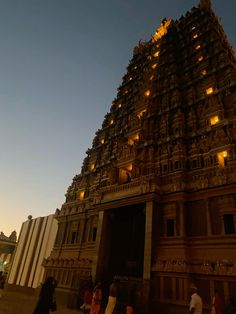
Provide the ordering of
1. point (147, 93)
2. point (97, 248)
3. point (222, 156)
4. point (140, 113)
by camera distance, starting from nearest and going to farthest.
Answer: point (222, 156) < point (97, 248) < point (140, 113) < point (147, 93)

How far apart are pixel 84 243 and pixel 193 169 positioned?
14.4 meters

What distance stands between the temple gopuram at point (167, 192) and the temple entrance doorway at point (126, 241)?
0.09 meters

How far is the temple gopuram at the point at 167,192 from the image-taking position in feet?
57.5

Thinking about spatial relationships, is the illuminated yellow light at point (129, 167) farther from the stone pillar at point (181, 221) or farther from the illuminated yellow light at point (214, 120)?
the illuminated yellow light at point (214, 120)

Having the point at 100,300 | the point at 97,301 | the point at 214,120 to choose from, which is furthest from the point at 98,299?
the point at 214,120

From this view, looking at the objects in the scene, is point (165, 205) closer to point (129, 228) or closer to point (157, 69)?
point (129, 228)

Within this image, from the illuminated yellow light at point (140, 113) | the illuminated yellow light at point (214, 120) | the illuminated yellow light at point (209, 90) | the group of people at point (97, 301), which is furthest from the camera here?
the illuminated yellow light at point (140, 113)

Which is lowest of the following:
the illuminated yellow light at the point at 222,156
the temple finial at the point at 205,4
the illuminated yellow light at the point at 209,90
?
the illuminated yellow light at the point at 222,156

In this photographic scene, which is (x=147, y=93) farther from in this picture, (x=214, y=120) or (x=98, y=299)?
(x=98, y=299)

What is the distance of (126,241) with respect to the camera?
23297 mm

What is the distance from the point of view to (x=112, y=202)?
2391cm

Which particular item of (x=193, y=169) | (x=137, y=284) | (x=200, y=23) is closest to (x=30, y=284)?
(x=137, y=284)

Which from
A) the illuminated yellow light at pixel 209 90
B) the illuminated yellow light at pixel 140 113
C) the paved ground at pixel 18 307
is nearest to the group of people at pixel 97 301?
the paved ground at pixel 18 307

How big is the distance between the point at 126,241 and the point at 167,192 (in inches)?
248
